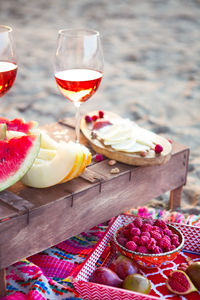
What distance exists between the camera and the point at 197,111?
367 centimetres

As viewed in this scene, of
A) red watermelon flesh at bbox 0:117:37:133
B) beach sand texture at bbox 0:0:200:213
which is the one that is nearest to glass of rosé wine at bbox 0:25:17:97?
red watermelon flesh at bbox 0:117:37:133

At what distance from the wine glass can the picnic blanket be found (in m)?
0.58

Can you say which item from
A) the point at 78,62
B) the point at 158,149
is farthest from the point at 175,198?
the point at 78,62

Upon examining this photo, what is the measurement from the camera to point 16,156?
1525 mm

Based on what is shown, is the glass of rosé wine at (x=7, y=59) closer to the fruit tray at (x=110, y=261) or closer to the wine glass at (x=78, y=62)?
the wine glass at (x=78, y=62)

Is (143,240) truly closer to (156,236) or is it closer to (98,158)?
(156,236)

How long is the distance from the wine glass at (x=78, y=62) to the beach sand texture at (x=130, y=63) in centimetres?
95

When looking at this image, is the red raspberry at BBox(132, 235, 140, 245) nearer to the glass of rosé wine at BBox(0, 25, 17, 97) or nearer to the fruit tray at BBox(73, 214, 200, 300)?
the fruit tray at BBox(73, 214, 200, 300)

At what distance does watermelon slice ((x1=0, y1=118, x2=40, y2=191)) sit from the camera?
1.50m

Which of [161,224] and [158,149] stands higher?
[158,149]

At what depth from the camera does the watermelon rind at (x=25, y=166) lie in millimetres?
1496

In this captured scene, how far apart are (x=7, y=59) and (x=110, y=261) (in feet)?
2.67

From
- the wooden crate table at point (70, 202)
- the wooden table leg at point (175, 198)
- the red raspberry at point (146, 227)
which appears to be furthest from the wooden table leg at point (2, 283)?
the wooden table leg at point (175, 198)

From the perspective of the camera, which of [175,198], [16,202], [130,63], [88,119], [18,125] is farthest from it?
[130,63]
